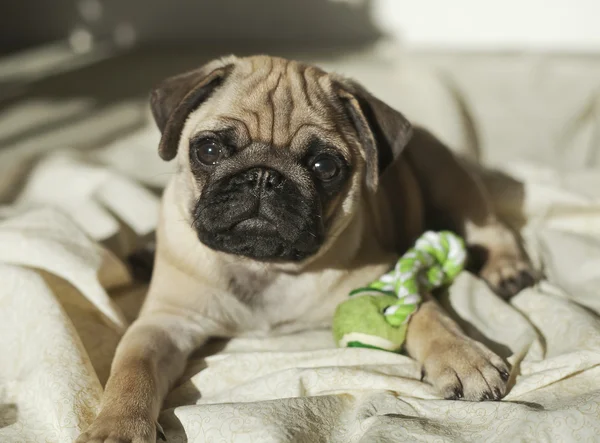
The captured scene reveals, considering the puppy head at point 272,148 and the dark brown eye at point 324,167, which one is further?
the dark brown eye at point 324,167

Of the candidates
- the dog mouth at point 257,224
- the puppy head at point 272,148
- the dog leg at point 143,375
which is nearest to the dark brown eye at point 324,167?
the puppy head at point 272,148

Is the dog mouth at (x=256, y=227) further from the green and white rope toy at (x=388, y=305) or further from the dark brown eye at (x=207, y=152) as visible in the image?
the green and white rope toy at (x=388, y=305)

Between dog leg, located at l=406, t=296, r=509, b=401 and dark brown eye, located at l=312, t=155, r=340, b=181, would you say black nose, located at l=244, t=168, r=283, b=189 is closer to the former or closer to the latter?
dark brown eye, located at l=312, t=155, r=340, b=181

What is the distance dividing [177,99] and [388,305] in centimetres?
108

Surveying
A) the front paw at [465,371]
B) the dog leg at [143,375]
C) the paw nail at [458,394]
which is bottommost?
the dog leg at [143,375]

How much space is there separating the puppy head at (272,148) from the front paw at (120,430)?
65 centimetres

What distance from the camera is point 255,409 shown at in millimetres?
2096

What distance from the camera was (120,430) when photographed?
6.54ft

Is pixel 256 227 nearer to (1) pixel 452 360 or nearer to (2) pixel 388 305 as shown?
(2) pixel 388 305

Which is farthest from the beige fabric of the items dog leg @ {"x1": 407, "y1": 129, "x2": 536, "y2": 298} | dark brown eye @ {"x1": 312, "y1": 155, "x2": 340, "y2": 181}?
dark brown eye @ {"x1": 312, "y1": 155, "x2": 340, "y2": 181}

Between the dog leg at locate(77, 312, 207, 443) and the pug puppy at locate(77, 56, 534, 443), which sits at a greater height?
the pug puppy at locate(77, 56, 534, 443)

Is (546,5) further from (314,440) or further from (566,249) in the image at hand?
(314,440)

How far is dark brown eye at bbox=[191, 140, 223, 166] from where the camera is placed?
7.95ft

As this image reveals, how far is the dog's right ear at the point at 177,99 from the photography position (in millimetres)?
2535
